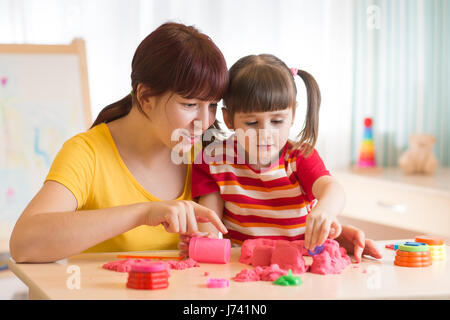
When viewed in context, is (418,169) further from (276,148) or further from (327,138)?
(276,148)

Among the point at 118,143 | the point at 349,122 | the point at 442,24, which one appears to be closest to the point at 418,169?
the point at 349,122

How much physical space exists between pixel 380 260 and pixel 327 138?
1864 mm

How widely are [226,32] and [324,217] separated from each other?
179 cm

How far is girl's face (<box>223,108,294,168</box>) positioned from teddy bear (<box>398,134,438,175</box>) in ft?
5.25

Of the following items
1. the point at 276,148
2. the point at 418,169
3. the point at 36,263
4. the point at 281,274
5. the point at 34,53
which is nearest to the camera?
the point at 281,274

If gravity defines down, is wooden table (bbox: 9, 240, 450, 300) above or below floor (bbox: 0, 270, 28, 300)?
above

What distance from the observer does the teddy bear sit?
267 centimetres

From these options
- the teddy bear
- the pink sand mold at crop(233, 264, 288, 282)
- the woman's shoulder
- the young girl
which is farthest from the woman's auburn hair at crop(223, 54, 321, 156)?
the teddy bear

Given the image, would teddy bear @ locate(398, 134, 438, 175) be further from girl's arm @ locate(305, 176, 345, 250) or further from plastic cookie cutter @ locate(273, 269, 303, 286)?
plastic cookie cutter @ locate(273, 269, 303, 286)

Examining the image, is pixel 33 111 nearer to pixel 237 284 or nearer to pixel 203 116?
pixel 203 116

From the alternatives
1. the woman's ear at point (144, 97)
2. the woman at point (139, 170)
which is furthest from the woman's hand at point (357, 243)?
the woman's ear at point (144, 97)

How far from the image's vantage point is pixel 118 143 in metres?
1.28

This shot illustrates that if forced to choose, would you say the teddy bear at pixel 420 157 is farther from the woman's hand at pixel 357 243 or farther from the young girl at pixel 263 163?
the woman's hand at pixel 357 243

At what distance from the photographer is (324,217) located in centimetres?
100
